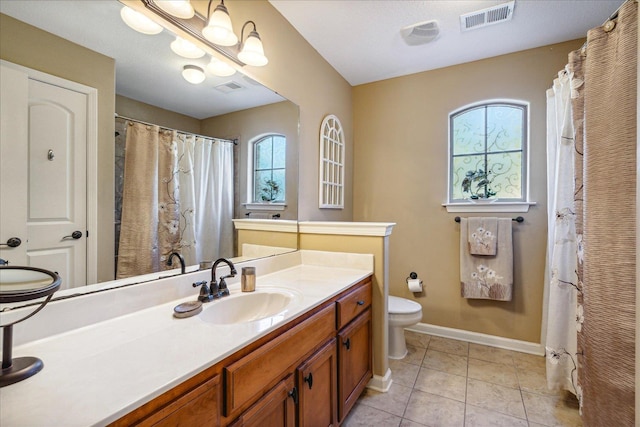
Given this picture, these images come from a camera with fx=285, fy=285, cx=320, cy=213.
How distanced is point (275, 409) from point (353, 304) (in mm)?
722

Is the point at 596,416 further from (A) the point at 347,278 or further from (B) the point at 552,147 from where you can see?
(B) the point at 552,147

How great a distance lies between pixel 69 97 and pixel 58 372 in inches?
32.8

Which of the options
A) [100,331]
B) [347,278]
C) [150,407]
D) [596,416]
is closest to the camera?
[150,407]

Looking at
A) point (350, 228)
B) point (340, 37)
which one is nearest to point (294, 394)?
point (350, 228)

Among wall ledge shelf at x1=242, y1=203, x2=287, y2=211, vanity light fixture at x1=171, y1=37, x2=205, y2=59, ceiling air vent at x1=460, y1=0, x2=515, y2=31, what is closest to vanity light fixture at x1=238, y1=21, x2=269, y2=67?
vanity light fixture at x1=171, y1=37, x2=205, y2=59

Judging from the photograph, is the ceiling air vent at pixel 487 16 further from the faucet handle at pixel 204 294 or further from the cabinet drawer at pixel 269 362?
the faucet handle at pixel 204 294

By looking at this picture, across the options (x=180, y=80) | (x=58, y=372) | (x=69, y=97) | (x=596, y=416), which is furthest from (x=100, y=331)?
(x=596, y=416)

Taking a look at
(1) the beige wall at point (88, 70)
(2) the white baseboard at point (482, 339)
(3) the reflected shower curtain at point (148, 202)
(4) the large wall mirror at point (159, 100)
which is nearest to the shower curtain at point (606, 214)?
(2) the white baseboard at point (482, 339)

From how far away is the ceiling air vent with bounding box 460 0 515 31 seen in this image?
6.35 feet

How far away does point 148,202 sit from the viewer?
1205 mm

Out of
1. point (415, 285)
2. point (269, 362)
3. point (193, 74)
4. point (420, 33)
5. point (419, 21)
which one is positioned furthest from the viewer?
point (415, 285)

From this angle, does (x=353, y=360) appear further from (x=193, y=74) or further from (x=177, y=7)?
(x=177, y=7)

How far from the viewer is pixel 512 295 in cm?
246

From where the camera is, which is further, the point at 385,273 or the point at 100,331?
the point at 385,273
